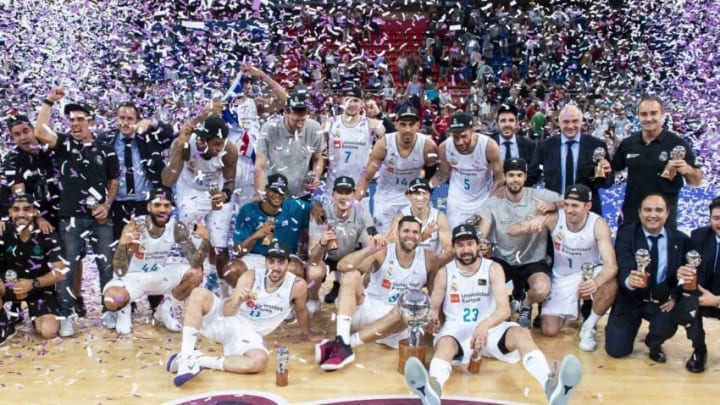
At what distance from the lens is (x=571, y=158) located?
5723mm

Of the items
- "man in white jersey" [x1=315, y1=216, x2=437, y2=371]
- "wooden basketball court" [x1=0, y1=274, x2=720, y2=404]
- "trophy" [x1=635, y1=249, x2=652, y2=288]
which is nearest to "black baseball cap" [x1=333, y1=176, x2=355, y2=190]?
"man in white jersey" [x1=315, y1=216, x2=437, y2=371]

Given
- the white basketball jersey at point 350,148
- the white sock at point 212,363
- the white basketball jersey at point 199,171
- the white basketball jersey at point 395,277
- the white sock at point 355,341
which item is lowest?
the white sock at point 212,363

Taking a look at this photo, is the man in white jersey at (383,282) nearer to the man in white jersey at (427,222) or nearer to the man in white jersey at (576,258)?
the man in white jersey at (427,222)

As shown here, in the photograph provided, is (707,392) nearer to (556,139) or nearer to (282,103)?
(556,139)

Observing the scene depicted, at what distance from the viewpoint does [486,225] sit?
548 cm

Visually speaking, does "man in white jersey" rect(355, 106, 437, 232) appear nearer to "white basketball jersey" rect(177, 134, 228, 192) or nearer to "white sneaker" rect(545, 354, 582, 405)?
"white basketball jersey" rect(177, 134, 228, 192)

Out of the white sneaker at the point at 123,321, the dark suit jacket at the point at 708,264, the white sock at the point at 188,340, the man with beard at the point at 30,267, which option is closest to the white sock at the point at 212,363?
the white sock at the point at 188,340

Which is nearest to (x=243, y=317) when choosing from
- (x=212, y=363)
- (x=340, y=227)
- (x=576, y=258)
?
(x=212, y=363)

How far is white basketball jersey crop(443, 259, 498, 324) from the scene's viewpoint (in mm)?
4707

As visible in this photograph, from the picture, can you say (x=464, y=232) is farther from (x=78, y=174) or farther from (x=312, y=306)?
(x=78, y=174)

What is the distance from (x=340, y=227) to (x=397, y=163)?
783mm

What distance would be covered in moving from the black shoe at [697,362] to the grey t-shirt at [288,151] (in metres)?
3.25

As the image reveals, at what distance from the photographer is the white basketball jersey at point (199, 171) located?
579cm

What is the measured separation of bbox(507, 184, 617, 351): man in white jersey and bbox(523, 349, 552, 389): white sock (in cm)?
97
